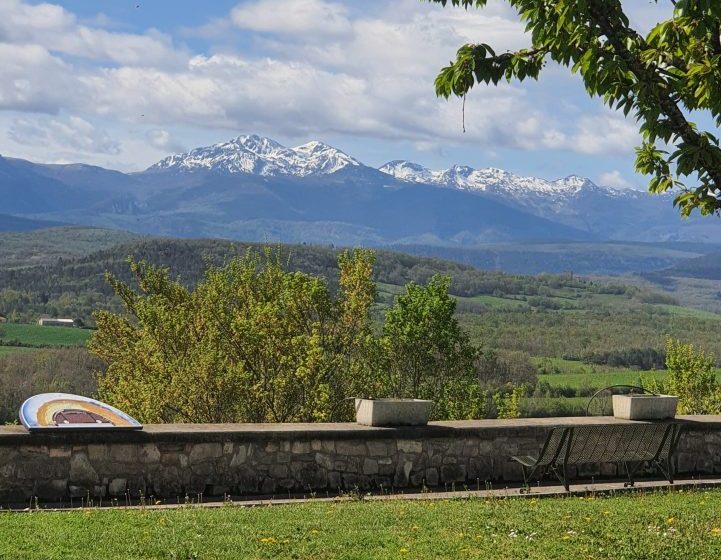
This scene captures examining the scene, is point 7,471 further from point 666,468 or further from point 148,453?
point 666,468

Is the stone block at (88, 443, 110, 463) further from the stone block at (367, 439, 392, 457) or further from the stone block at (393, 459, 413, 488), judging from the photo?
the stone block at (393, 459, 413, 488)

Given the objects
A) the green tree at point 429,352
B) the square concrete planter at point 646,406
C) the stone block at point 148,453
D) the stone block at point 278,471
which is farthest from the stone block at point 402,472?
the green tree at point 429,352

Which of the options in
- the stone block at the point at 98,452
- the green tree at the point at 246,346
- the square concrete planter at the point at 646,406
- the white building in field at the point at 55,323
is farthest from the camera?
the white building in field at the point at 55,323

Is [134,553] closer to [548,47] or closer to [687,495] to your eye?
[548,47]

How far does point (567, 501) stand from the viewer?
11.7 metres

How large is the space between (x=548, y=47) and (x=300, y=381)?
57.2ft

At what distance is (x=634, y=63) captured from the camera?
785 cm

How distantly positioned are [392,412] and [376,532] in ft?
12.3

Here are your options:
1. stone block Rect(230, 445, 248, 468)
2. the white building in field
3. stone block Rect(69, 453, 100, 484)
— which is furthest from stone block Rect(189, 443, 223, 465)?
the white building in field

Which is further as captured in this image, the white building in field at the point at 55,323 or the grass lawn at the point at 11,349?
the white building in field at the point at 55,323

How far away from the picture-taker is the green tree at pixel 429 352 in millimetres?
32125

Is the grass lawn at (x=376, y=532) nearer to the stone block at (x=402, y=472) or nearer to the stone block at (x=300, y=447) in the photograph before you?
the stone block at (x=300, y=447)

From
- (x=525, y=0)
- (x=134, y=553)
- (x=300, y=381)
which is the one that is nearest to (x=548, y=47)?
(x=525, y=0)

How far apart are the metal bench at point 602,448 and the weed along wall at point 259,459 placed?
57cm
